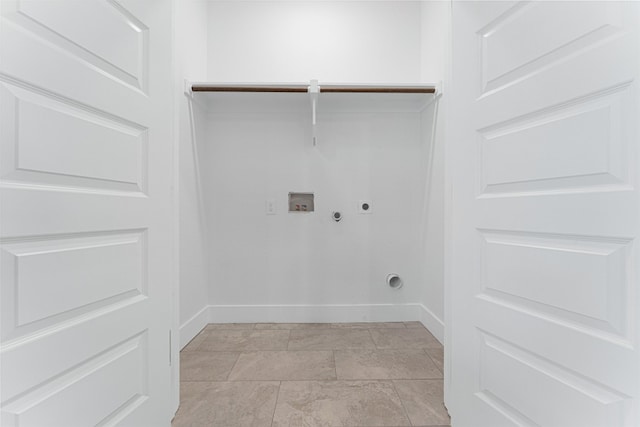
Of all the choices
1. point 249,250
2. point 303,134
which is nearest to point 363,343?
point 249,250

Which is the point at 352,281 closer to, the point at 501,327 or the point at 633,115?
the point at 501,327

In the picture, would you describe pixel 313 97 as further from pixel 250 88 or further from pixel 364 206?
pixel 364 206

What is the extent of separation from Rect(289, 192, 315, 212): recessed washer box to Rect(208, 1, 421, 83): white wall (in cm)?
97

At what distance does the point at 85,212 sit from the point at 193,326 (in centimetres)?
150

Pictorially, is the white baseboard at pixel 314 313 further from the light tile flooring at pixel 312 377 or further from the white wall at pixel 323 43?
the white wall at pixel 323 43

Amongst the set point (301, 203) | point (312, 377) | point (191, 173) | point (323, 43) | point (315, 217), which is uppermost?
point (323, 43)

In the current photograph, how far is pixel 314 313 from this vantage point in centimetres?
237

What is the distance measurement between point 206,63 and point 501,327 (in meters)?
2.65

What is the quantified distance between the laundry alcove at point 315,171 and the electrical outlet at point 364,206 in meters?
0.03

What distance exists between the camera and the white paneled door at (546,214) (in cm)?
69

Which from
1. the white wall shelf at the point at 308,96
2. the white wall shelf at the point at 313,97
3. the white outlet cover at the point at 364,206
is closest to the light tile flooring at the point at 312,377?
the white outlet cover at the point at 364,206

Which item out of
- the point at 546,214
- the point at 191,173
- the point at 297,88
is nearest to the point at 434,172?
the point at 297,88

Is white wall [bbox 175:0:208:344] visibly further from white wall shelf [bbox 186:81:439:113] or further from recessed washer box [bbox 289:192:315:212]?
recessed washer box [bbox 289:192:315:212]

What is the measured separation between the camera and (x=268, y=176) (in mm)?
2385
